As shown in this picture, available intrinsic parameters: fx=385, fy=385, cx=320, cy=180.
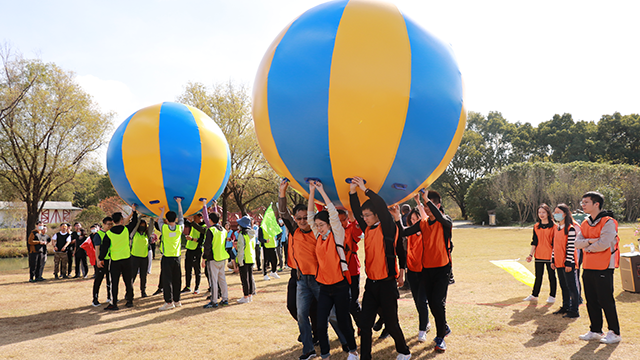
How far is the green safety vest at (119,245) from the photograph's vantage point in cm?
711

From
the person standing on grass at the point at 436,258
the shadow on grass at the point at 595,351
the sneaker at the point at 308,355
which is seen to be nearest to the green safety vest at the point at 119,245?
the sneaker at the point at 308,355

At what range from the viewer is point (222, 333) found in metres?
5.50

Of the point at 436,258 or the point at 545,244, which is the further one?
the point at 545,244

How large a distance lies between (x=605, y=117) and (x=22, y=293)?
185 feet

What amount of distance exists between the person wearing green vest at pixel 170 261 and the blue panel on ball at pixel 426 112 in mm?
4462

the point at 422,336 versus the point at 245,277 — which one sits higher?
the point at 245,277

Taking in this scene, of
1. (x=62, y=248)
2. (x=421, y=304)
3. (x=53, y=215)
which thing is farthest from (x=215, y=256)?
(x=53, y=215)

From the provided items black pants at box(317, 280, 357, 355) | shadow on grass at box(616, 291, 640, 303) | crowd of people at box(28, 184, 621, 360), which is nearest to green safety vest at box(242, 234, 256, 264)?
crowd of people at box(28, 184, 621, 360)

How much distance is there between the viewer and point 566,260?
19.1ft

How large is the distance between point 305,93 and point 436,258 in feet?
8.36

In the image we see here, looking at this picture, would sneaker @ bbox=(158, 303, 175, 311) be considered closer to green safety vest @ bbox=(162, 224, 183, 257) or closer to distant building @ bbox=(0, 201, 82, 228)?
green safety vest @ bbox=(162, 224, 183, 257)

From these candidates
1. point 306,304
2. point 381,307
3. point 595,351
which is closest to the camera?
point 381,307

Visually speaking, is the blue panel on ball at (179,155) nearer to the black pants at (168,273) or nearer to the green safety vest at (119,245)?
the black pants at (168,273)

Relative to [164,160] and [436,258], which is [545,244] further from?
[164,160]
